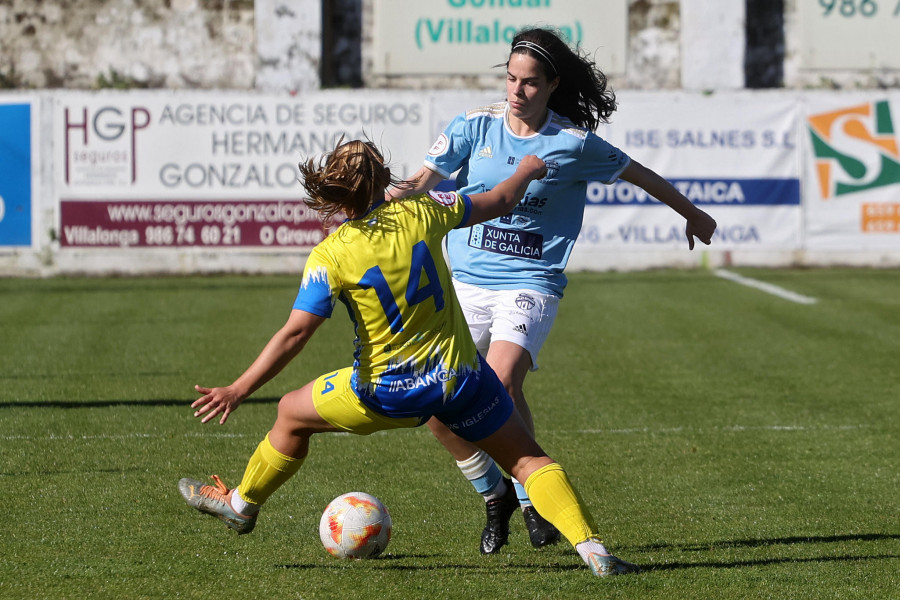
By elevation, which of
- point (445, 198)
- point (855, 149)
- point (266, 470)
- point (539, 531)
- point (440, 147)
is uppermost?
point (855, 149)

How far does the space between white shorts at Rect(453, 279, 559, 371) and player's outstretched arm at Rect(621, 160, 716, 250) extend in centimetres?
64

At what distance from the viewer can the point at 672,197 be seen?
18.2 ft

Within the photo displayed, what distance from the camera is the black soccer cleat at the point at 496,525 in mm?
5234

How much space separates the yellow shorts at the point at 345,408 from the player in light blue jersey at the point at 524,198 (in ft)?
2.62

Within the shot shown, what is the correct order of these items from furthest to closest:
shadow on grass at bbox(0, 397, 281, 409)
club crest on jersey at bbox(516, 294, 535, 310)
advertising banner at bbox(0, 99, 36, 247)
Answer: advertising banner at bbox(0, 99, 36, 247), shadow on grass at bbox(0, 397, 281, 409), club crest on jersey at bbox(516, 294, 535, 310)

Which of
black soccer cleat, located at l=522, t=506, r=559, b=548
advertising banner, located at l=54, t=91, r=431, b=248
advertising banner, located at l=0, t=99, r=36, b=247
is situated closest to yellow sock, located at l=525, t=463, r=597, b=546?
black soccer cleat, located at l=522, t=506, r=559, b=548

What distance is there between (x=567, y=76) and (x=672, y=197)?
0.72m

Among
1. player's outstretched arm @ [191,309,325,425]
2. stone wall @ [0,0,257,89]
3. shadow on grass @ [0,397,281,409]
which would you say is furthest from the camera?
stone wall @ [0,0,257,89]

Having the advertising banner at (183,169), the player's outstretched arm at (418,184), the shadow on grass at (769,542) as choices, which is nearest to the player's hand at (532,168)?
the player's outstretched arm at (418,184)

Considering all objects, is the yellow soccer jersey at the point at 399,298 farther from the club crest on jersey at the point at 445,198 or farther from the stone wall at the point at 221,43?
the stone wall at the point at 221,43

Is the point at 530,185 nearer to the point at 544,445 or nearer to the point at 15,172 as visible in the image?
the point at 544,445

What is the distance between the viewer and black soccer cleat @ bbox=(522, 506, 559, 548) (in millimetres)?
5250

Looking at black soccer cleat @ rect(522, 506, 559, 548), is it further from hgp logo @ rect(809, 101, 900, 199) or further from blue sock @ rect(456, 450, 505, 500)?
hgp logo @ rect(809, 101, 900, 199)

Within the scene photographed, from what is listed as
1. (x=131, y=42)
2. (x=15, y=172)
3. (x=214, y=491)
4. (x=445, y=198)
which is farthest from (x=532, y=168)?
(x=131, y=42)
